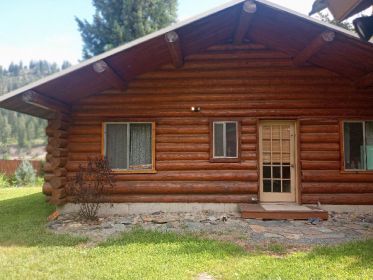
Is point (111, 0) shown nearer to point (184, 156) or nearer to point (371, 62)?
point (184, 156)

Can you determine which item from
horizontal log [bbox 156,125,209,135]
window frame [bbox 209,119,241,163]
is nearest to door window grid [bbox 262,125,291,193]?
window frame [bbox 209,119,241,163]

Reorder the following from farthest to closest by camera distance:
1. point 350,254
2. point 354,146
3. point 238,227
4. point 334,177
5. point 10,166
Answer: point 10,166 → point 354,146 → point 334,177 → point 238,227 → point 350,254

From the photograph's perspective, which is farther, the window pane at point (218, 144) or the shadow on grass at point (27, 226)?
the window pane at point (218, 144)

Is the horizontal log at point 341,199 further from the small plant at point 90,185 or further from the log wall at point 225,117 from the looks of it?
the small plant at point 90,185

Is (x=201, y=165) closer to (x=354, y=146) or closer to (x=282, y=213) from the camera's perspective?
(x=282, y=213)

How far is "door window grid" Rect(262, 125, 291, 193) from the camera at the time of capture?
27.3 ft

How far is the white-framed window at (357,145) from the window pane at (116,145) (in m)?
5.88

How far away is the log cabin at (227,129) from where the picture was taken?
26.3ft

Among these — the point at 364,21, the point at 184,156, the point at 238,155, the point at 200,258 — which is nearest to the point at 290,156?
the point at 238,155

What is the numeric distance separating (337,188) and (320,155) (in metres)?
0.95

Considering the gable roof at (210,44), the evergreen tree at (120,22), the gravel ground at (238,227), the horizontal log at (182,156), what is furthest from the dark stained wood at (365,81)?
the evergreen tree at (120,22)

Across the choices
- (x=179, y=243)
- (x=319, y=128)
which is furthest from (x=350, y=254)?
(x=319, y=128)

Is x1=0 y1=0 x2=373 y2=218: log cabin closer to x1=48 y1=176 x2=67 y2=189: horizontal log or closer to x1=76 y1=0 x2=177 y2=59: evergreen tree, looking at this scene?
x1=48 y1=176 x2=67 y2=189: horizontal log

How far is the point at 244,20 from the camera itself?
22.5 feet
